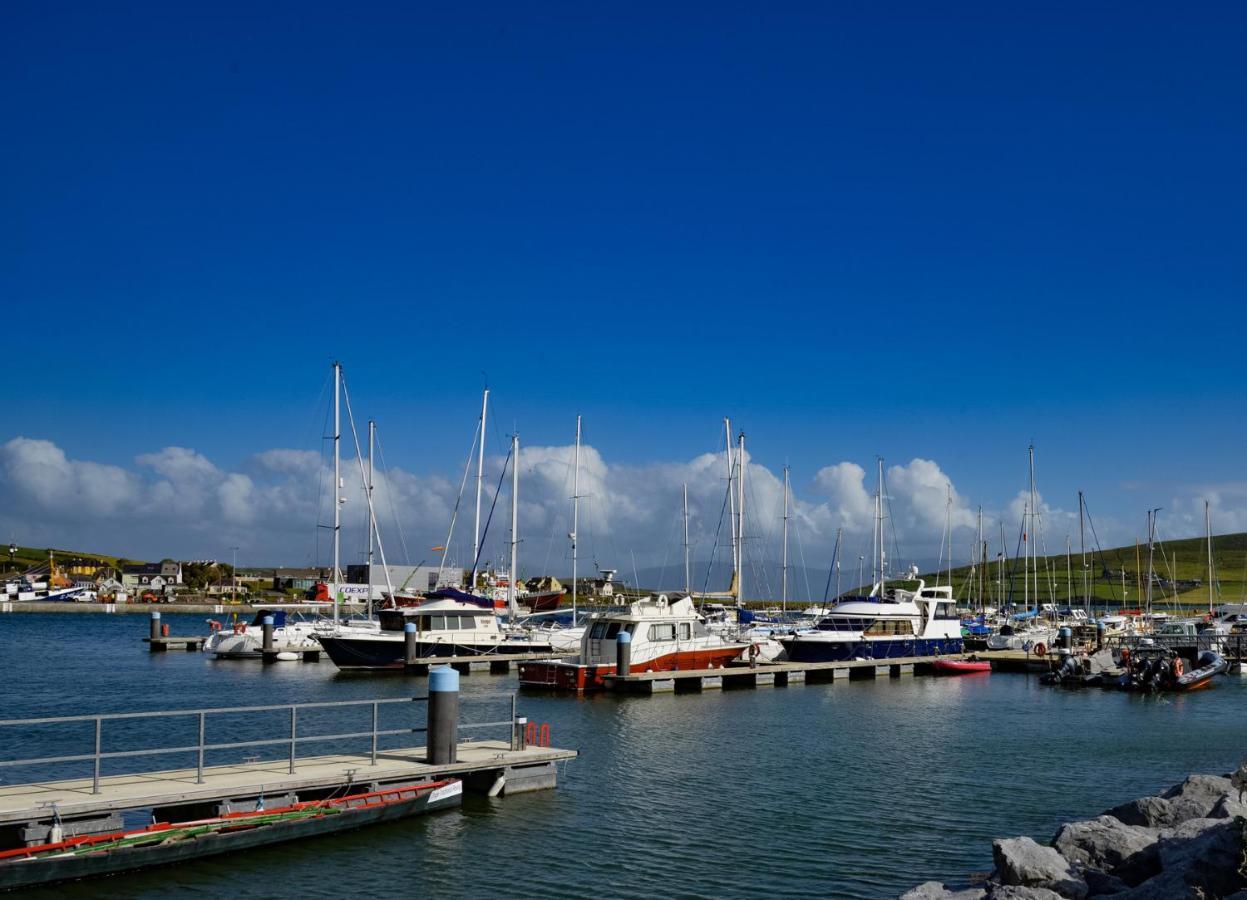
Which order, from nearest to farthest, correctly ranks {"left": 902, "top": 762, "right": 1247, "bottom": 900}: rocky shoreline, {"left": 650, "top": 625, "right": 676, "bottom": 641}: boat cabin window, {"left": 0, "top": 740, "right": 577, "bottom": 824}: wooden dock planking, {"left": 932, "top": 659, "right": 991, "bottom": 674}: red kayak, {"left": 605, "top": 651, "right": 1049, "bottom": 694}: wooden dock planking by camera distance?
{"left": 902, "top": 762, "right": 1247, "bottom": 900}: rocky shoreline, {"left": 0, "top": 740, "right": 577, "bottom": 824}: wooden dock planking, {"left": 605, "top": 651, "right": 1049, "bottom": 694}: wooden dock planking, {"left": 650, "top": 625, "right": 676, "bottom": 641}: boat cabin window, {"left": 932, "top": 659, "right": 991, "bottom": 674}: red kayak

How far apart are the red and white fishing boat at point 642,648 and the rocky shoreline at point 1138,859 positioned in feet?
99.9

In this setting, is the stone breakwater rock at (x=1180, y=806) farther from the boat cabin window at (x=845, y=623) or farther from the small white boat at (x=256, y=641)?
the small white boat at (x=256, y=641)

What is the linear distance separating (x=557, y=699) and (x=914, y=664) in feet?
87.3

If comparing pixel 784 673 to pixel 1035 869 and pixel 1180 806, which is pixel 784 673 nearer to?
pixel 1180 806

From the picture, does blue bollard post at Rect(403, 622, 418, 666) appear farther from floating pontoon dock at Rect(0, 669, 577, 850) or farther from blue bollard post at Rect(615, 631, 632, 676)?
floating pontoon dock at Rect(0, 669, 577, 850)

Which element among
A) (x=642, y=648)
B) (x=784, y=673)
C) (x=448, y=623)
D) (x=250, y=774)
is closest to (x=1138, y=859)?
(x=250, y=774)

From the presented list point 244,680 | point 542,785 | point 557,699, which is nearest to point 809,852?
point 542,785

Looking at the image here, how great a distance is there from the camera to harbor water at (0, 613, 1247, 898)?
20.5 meters

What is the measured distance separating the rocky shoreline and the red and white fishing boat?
30.4 metres

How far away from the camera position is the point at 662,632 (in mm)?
54406

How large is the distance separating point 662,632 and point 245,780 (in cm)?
3373

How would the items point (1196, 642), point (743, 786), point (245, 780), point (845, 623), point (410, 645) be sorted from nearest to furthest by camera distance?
1. point (245, 780)
2. point (743, 786)
3. point (410, 645)
4. point (845, 623)
5. point (1196, 642)

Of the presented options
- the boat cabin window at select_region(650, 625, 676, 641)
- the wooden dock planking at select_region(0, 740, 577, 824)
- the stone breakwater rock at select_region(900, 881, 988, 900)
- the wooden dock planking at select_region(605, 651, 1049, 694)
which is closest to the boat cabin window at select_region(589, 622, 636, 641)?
the boat cabin window at select_region(650, 625, 676, 641)

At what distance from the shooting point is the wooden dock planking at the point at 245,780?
19.5 m
